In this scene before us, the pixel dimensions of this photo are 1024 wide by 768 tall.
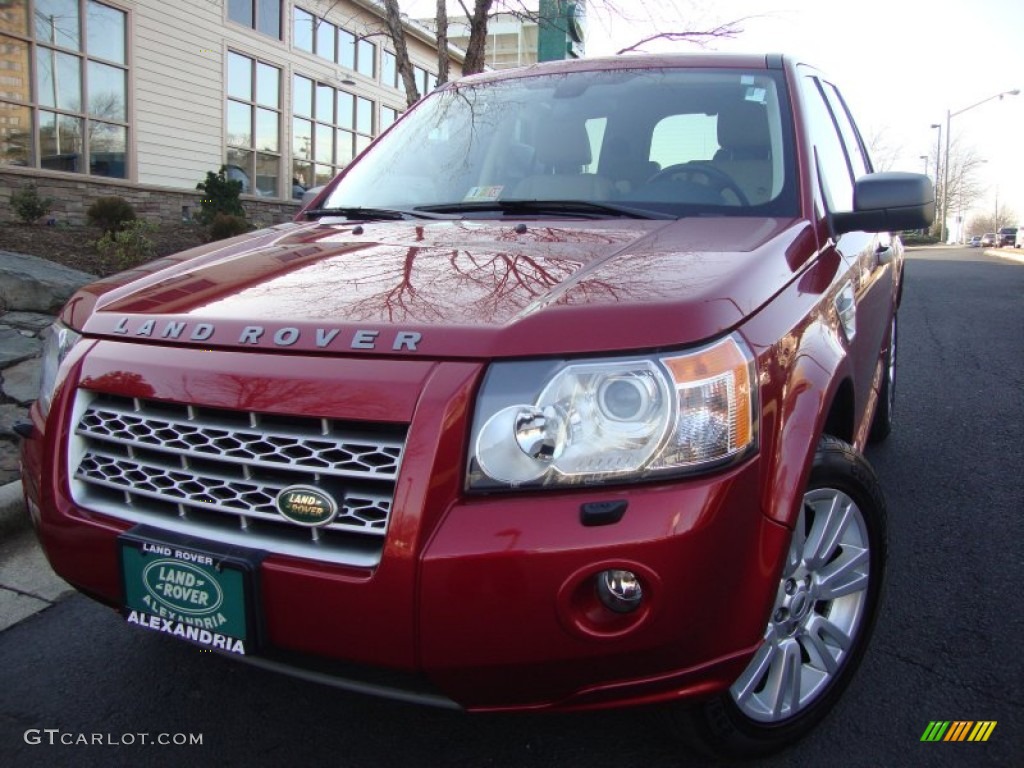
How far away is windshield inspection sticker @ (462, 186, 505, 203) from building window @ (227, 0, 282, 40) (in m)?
14.8

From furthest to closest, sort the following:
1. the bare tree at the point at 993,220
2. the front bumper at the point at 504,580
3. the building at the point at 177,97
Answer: the bare tree at the point at 993,220 → the building at the point at 177,97 → the front bumper at the point at 504,580

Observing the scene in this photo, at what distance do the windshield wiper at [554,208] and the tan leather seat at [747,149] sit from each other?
0.96ft

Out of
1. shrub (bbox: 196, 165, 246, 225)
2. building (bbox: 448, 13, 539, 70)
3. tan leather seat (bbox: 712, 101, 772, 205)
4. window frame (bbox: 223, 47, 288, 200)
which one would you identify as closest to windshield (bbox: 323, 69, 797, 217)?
tan leather seat (bbox: 712, 101, 772, 205)

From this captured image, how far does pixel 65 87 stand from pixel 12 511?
37.3ft

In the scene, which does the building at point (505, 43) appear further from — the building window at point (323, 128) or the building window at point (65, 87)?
the building window at point (65, 87)

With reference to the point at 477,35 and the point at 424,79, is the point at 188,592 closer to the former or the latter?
the point at 477,35

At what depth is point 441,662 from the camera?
150 cm

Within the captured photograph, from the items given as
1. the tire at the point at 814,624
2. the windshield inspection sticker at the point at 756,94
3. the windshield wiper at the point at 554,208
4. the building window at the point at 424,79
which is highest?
the building window at the point at 424,79

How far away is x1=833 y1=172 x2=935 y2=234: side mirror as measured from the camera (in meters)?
2.48

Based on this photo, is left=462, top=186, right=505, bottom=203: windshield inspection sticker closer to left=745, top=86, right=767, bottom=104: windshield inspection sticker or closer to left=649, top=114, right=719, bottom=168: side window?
left=649, top=114, right=719, bottom=168: side window

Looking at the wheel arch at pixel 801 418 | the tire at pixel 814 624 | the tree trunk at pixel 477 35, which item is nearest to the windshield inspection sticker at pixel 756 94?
the wheel arch at pixel 801 418

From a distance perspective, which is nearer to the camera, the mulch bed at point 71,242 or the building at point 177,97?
the mulch bed at point 71,242

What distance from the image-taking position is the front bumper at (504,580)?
4.76ft

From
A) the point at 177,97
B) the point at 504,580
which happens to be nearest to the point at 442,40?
the point at 177,97
